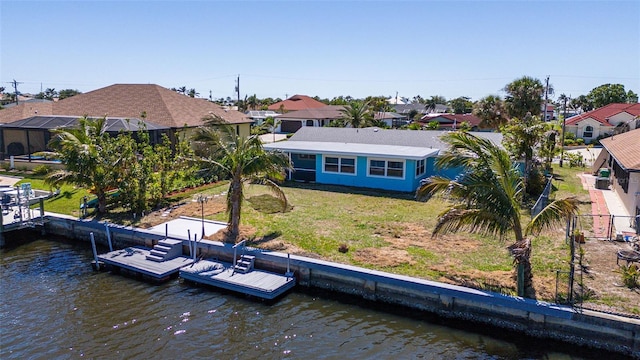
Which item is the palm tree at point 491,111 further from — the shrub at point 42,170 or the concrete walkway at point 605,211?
the shrub at point 42,170

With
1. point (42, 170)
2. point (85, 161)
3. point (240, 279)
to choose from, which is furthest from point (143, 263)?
point (42, 170)

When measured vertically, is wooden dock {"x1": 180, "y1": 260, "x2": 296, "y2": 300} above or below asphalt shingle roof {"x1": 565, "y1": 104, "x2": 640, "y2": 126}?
below

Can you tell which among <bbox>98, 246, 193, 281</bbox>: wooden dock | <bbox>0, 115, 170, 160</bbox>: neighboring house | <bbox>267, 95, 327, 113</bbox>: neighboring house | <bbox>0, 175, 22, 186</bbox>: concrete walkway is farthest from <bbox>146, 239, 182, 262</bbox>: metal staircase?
<bbox>267, 95, 327, 113</bbox>: neighboring house

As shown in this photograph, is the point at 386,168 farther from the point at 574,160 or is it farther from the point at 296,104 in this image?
the point at 296,104

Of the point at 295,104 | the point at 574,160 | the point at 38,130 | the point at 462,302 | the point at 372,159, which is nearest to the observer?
the point at 462,302

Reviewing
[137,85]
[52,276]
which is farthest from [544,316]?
[137,85]

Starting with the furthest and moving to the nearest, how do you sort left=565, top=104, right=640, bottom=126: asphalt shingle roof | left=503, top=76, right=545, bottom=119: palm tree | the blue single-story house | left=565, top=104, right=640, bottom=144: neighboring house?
left=565, top=104, right=640, bottom=126: asphalt shingle roof
left=565, top=104, right=640, bottom=144: neighboring house
left=503, top=76, right=545, bottom=119: palm tree
the blue single-story house

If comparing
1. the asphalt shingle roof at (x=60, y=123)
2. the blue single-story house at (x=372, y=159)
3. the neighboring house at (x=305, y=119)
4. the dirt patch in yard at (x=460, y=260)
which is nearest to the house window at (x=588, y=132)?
the neighboring house at (x=305, y=119)

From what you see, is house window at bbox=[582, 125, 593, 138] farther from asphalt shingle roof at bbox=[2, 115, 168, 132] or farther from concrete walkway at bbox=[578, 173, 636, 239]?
asphalt shingle roof at bbox=[2, 115, 168, 132]

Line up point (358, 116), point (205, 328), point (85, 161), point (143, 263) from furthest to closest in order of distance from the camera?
point (358, 116) < point (85, 161) < point (143, 263) < point (205, 328)
